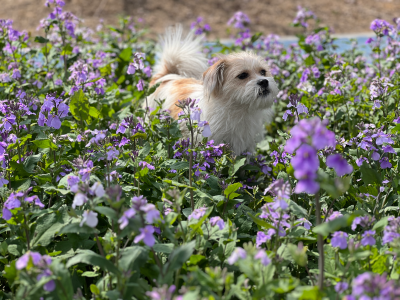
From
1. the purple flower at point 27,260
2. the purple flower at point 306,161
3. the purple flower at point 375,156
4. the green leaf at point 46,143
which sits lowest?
the purple flower at point 27,260

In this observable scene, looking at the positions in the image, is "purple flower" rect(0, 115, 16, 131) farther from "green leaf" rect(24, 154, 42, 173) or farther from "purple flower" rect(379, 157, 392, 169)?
"purple flower" rect(379, 157, 392, 169)

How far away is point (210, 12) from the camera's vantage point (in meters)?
14.6

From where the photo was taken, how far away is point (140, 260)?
186 centimetres

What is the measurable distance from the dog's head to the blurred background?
9254 mm

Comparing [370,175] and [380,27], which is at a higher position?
[380,27]

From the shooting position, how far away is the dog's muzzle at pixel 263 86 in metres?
3.57

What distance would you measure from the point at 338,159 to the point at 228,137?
103 inches

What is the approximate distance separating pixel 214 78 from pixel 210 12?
11686 mm

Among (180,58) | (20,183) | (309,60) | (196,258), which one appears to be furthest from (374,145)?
(180,58)

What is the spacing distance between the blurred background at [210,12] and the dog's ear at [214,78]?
933 centimetres

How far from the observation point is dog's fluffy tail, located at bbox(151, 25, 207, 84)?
4.97 metres

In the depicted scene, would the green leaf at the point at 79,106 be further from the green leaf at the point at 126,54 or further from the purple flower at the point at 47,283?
the green leaf at the point at 126,54

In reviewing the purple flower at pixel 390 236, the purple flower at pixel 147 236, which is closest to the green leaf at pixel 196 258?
the purple flower at pixel 147 236

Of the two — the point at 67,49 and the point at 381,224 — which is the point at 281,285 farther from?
the point at 67,49
